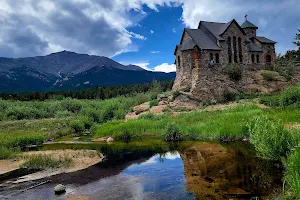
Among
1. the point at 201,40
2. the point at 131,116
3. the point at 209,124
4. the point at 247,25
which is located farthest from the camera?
the point at 247,25

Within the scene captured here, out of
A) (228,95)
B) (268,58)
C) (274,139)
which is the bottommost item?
(274,139)

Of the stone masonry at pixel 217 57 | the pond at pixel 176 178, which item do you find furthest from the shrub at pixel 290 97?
the pond at pixel 176 178

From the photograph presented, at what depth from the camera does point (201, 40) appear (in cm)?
4362

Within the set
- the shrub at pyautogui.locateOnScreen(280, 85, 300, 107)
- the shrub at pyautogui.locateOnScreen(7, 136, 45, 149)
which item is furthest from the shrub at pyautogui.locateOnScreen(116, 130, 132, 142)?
the shrub at pyautogui.locateOnScreen(280, 85, 300, 107)

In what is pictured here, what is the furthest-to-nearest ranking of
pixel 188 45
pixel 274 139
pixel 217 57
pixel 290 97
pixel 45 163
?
pixel 217 57, pixel 188 45, pixel 290 97, pixel 45 163, pixel 274 139

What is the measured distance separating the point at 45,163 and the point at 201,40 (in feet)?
106

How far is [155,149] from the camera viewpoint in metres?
21.0

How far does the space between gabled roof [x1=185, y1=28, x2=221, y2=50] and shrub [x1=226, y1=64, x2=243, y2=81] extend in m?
3.99

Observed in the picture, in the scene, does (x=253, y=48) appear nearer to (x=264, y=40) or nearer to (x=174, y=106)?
(x=264, y=40)

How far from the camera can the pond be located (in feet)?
36.8

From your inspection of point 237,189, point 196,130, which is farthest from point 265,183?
point 196,130

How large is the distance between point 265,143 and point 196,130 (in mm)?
11392

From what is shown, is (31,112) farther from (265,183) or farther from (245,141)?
(265,183)

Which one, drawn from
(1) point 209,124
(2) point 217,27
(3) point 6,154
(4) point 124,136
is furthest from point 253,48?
(3) point 6,154
